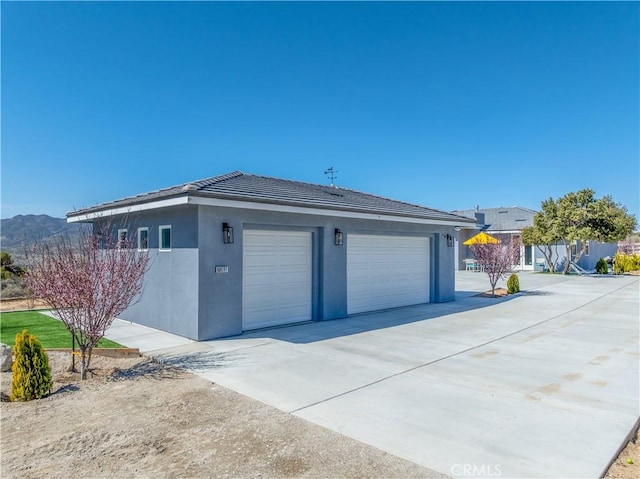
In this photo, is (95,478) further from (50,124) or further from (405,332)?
(50,124)

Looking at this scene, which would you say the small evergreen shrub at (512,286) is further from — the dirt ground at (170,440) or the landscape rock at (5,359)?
the landscape rock at (5,359)

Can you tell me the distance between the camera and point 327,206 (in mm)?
10289

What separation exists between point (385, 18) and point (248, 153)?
10596 mm

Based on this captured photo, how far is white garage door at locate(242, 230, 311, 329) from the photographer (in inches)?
375

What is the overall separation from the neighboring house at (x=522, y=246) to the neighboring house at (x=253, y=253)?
819 inches

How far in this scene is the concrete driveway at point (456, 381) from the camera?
3.84 meters

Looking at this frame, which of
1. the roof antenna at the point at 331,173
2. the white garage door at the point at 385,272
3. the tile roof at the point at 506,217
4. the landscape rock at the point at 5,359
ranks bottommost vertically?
the landscape rock at the point at 5,359

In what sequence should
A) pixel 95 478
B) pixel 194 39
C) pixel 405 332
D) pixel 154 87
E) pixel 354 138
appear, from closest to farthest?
pixel 95 478, pixel 405 332, pixel 194 39, pixel 154 87, pixel 354 138

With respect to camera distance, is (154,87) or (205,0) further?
(154,87)

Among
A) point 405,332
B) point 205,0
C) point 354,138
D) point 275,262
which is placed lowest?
point 405,332

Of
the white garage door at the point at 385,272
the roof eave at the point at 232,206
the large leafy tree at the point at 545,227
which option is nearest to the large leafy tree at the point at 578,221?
the large leafy tree at the point at 545,227

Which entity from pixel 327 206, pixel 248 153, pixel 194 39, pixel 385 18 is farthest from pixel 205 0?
pixel 248 153

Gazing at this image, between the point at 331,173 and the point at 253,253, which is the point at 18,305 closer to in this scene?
the point at 253,253

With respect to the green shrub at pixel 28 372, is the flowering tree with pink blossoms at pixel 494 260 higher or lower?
higher
